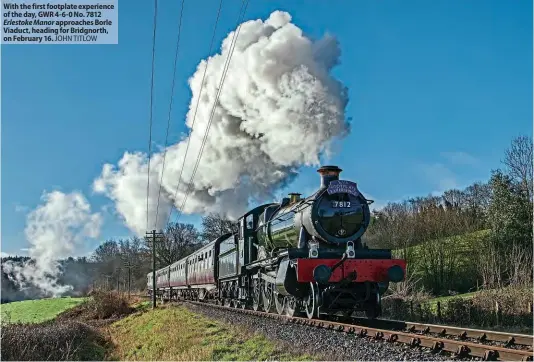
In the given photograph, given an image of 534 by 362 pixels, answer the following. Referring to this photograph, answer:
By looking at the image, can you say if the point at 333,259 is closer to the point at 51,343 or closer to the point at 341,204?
the point at 341,204

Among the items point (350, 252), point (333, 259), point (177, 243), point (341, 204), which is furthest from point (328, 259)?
point (177, 243)

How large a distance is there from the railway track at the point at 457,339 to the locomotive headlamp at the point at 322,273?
922mm

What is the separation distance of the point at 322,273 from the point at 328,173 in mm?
2785

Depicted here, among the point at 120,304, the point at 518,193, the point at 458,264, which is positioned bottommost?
the point at 120,304

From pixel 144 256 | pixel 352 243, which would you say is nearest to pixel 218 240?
pixel 352 243

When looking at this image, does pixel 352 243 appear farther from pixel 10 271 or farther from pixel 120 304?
pixel 10 271

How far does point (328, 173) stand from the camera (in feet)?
45.5

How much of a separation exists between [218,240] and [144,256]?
2098 inches

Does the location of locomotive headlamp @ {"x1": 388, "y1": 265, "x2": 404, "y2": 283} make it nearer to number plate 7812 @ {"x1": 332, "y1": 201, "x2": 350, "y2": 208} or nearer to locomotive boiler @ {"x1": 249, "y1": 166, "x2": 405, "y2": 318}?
locomotive boiler @ {"x1": 249, "y1": 166, "x2": 405, "y2": 318}

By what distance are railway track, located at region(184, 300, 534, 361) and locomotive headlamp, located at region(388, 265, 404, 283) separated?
1.01 m

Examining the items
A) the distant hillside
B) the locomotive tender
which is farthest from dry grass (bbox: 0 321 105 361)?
the distant hillside

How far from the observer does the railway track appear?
24.9 ft

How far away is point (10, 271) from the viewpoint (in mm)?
79938

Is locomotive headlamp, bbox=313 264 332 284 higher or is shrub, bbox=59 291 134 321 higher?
locomotive headlamp, bbox=313 264 332 284
